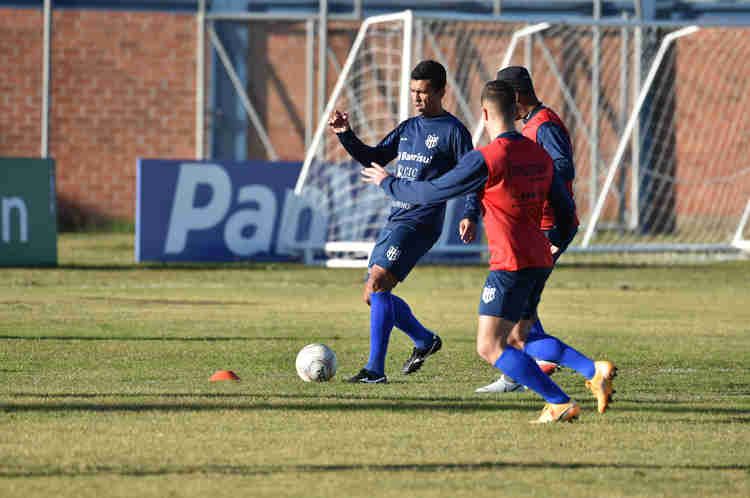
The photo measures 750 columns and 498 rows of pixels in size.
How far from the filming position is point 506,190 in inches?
305

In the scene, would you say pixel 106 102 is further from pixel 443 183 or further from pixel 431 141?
pixel 443 183

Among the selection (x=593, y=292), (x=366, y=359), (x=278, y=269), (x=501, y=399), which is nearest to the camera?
(x=501, y=399)

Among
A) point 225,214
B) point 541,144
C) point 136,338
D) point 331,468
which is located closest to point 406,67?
point 225,214

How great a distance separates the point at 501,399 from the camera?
28.9 ft

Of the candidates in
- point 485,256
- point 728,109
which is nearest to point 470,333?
point 485,256

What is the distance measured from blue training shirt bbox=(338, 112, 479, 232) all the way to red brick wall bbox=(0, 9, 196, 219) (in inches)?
806

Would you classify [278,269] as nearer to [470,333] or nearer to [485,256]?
[485,256]

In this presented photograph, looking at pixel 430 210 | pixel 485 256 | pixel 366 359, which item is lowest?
pixel 485 256

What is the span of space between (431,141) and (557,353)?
178 centimetres

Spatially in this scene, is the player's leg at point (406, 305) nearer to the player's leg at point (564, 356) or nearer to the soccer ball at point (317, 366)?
the soccer ball at point (317, 366)

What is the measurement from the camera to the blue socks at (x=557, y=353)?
27.1 ft

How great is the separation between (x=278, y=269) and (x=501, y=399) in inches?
465

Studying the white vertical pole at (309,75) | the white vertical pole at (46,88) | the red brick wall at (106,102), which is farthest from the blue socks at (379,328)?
the red brick wall at (106,102)

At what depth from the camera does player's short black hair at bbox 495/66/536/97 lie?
9.05 meters
